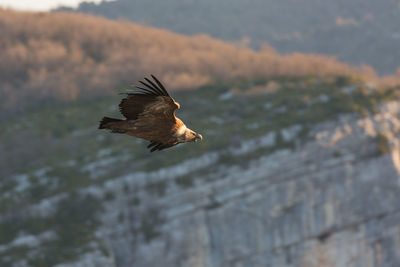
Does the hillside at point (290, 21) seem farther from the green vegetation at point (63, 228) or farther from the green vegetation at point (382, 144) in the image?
the green vegetation at point (63, 228)

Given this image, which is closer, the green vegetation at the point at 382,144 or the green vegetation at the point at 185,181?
the green vegetation at the point at 185,181

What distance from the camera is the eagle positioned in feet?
35.1

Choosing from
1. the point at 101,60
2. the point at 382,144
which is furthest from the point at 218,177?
the point at 101,60

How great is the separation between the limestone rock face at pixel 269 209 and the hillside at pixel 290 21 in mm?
90755

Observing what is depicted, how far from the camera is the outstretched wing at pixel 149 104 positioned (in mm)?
10609

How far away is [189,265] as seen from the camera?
38.4 meters

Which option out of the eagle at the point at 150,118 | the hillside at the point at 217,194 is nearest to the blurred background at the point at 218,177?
the hillside at the point at 217,194

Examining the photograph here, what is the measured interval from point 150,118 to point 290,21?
16567cm

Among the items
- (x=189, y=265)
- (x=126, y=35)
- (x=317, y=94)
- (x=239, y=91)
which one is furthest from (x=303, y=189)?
(x=126, y=35)

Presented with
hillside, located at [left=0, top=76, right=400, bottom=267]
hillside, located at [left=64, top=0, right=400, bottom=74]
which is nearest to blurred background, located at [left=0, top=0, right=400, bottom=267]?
hillside, located at [left=0, top=76, right=400, bottom=267]

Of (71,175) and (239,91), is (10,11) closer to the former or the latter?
(239,91)

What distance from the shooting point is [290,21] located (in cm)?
17188

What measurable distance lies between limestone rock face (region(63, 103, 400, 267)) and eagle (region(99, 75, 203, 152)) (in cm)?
2607

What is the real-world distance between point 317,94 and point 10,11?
56352 mm
